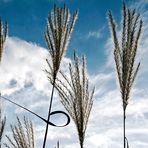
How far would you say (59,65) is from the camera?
5.32 metres

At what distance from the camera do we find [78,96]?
5160mm

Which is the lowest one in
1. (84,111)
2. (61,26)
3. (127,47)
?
(84,111)

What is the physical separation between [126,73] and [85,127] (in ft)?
3.20

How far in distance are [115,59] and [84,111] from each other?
2.94 ft

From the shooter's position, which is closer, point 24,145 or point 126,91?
point 126,91

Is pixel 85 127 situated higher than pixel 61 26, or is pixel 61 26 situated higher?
pixel 61 26

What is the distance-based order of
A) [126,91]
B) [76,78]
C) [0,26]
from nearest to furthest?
[126,91] < [76,78] < [0,26]

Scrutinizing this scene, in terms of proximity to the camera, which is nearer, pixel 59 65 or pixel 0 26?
pixel 59 65

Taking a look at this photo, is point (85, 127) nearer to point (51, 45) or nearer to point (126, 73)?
point (126, 73)

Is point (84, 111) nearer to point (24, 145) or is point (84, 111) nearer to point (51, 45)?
point (51, 45)

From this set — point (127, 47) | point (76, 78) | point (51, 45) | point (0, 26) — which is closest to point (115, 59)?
point (127, 47)

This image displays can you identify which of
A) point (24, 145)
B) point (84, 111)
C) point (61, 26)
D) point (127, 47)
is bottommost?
point (24, 145)

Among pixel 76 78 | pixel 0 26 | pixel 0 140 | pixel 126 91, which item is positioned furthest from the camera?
pixel 0 140

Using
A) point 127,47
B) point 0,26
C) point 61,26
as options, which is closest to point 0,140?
point 0,26
